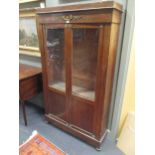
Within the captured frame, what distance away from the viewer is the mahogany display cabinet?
127 centimetres

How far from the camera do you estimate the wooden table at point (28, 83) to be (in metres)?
1.87

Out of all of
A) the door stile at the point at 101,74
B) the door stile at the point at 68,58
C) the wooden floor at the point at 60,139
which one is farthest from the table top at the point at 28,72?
the door stile at the point at 101,74

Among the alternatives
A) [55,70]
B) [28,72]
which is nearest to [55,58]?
[55,70]

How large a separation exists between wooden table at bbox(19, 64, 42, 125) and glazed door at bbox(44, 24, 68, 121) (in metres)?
0.26

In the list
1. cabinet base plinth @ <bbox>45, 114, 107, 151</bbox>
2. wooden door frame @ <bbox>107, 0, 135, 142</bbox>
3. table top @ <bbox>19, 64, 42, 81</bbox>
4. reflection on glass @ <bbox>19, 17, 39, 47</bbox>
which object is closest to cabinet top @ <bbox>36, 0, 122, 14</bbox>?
wooden door frame @ <bbox>107, 0, 135, 142</bbox>

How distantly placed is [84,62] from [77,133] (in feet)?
2.81

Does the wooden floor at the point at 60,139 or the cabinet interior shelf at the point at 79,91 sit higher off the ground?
the cabinet interior shelf at the point at 79,91

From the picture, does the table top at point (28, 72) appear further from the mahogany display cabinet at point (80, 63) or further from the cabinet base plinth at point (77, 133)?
the cabinet base plinth at point (77, 133)

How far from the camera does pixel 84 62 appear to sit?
1670mm

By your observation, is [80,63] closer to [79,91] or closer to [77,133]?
[79,91]

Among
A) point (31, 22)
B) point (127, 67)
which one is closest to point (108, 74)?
point (127, 67)

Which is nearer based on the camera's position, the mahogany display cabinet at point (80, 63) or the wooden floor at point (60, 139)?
the mahogany display cabinet at point (80, 63)

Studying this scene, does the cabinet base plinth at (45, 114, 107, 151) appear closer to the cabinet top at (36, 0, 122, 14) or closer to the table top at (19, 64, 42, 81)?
the table top at (19, 64, 42, 81)
